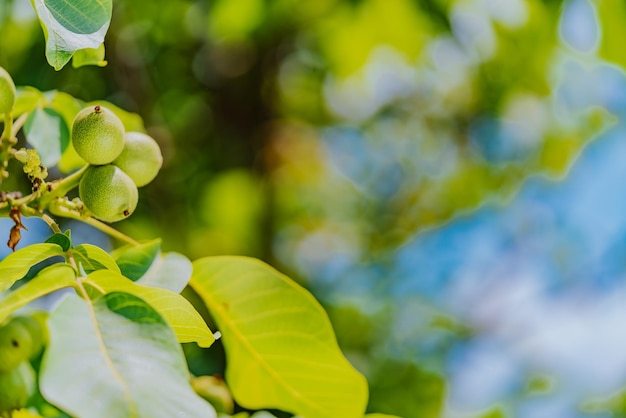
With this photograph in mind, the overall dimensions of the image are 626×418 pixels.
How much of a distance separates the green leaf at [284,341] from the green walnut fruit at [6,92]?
15.0 inches

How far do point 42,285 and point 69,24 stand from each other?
0.99ft

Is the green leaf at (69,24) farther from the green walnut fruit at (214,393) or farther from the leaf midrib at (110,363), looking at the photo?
the green walnut fruit at (214,393)

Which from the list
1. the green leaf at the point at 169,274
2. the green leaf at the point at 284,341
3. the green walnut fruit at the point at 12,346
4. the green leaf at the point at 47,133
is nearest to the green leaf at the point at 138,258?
the green leaf at the point at 169,274

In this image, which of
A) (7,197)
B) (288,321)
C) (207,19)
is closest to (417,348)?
(207,19)

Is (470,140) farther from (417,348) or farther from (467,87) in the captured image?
(417,348)

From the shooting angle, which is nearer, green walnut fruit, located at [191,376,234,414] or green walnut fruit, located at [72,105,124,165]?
green walnut fruit, located at [72,105,124,165]

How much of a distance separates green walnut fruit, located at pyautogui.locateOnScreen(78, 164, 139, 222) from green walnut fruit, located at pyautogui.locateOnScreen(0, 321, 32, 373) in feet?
0.89

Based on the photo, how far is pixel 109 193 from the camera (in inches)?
41.6

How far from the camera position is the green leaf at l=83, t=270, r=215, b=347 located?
84cm

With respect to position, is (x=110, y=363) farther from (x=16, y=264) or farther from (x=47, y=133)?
(x=47, y=133)

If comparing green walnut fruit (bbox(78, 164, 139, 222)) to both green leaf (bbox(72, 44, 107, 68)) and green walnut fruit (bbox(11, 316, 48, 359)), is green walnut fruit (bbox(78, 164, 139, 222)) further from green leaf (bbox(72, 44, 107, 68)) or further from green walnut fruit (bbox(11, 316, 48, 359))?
green walnut fruit (bbox(11, 316, 48, 359))

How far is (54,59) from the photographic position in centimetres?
86

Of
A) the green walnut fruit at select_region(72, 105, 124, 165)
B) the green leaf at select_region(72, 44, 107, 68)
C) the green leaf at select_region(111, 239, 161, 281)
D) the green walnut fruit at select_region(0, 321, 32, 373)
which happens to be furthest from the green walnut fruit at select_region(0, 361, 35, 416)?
the green leaf at select_region(72, 44, 107, 68)

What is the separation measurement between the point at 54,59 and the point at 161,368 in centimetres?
37
